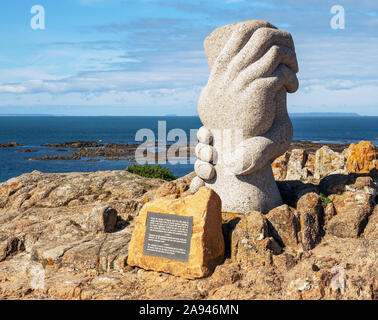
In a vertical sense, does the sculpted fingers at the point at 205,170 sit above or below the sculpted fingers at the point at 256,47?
below

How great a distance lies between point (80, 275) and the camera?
24.5 ft

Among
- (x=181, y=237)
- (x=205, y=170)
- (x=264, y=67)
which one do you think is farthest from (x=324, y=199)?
(x=181, y=237)

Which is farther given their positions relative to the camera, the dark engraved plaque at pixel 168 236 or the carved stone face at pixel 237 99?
the carved stone face at pixel 237 99

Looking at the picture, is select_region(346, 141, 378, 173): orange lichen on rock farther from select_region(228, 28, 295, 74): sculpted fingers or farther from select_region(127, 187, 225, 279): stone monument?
select_region(127, 187, 225, 279): stone monument

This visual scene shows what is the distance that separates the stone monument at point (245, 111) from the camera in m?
8.02

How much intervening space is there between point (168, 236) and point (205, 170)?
1.81 m

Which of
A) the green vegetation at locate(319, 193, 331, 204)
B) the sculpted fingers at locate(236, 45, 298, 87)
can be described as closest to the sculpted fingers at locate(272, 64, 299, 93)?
the sculpted fingers at locate(236, 45, 298, 87)

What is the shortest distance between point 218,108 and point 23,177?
8027mm

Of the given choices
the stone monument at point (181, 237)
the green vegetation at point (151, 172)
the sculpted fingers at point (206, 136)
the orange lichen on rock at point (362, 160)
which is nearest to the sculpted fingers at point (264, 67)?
the sculpted fingers at point (206, 136)

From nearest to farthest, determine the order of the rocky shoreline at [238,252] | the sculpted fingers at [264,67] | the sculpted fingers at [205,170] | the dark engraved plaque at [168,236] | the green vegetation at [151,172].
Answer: the rocky shoreline at [238,252] → the dark engraved plaque at [168,236] → the sculpted fingers at [264,67] → the sculpted fingers at [205,170] → the green vegetation at [151,172]

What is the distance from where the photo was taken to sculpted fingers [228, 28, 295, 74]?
26.2 feet

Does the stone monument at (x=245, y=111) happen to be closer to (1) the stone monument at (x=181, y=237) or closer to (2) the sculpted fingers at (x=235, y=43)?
(2) the sculpted fingers at (x=235, y=43)
